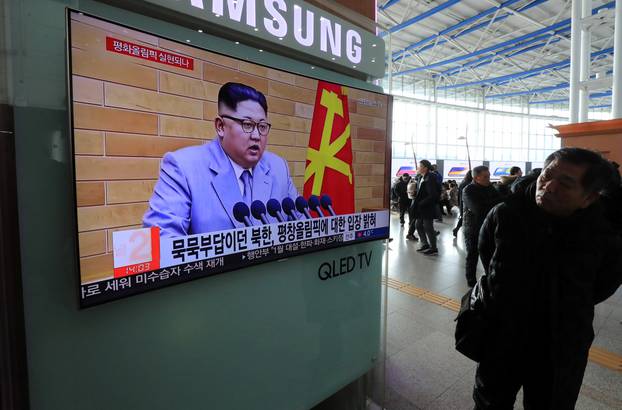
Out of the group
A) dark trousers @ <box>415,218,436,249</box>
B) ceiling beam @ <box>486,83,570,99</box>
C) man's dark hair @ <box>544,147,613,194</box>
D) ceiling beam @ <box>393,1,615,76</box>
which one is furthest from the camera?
ceiling beam @ <box>486,83,570,99</box>

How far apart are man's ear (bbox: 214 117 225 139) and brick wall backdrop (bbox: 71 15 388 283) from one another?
2 cm

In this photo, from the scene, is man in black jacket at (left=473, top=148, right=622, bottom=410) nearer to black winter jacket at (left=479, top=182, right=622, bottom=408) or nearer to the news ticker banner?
black winter jacket at (left=479, top=182, right=622, bottom=408)

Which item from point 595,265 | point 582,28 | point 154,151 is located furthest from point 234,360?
point 582,28

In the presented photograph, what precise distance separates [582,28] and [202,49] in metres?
6.95

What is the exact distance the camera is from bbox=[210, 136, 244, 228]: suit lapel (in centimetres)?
141

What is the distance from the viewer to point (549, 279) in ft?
4.55

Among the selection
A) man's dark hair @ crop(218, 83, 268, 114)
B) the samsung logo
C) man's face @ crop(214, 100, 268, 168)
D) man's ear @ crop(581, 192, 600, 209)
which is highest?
the samsung logo

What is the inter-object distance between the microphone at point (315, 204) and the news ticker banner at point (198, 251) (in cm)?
4

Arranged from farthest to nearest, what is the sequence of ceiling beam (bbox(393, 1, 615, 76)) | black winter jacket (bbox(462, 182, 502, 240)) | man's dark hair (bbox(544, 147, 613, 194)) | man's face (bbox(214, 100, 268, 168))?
ceiling beam (bbox(393, 1, 615, 76)), black winter jacket (bbox(462, 182, 502, 240)), man's face (bbox(214, 100, 268, 168)), man's dark hair (bbox(544, 147, 613, 194))

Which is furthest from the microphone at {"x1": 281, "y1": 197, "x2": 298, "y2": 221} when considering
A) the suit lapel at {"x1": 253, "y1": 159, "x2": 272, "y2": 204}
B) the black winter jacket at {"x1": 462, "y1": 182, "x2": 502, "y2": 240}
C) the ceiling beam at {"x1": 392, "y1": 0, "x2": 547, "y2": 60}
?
the ceiling beam at {"x1": 392, "y1": 0, "x2": 547, "y2": 60}

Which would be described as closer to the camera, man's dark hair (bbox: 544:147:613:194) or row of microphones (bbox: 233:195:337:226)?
man's dark hair (bbox: 544:147:613:194)

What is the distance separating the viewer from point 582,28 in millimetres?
5625

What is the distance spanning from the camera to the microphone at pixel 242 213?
1.46m

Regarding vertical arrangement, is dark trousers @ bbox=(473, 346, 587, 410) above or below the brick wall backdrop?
below
